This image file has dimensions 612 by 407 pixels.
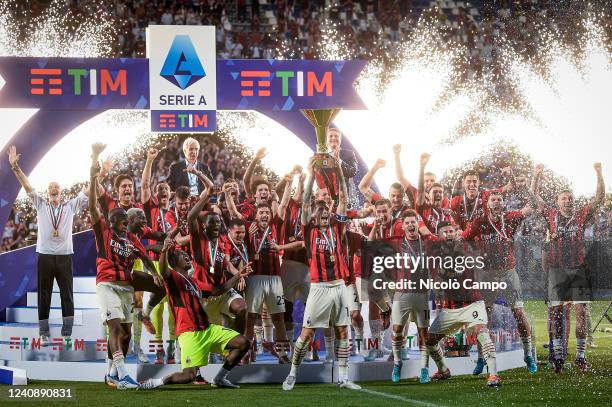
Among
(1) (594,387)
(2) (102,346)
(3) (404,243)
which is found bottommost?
(1) (594,387)

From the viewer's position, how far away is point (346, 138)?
24.1 ft

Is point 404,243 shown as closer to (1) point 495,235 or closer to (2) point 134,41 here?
(1) point 495,235

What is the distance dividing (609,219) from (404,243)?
1763mm

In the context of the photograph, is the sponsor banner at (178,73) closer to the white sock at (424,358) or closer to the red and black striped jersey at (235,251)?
the red and black striped jersey at (235,251)

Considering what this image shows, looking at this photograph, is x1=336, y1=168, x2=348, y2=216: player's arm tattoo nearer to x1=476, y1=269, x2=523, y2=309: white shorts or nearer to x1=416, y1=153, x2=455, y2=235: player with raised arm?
x1=416, y1=153, x2=455, y2=235: player with raised arm

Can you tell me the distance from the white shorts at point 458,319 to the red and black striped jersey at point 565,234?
0.88 meters

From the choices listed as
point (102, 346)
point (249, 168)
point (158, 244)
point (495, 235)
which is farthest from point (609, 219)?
point (102, 346)

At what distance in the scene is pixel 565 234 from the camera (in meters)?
7.49

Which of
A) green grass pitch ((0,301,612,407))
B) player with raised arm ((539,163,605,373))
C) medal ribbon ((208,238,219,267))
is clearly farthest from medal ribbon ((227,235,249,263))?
player with raised arm ((539,163,605,373))

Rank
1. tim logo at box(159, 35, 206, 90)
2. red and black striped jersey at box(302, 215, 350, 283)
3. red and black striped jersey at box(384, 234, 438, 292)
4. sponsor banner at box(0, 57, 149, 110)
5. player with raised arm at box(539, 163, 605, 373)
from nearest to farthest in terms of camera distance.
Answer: red and black striped jersey at box(302, 215, 350, 283) < sponsor banner at box(0, 57, 149, 110) < tim logo at box(159, 35, 206, 90) < red and black striped jersey at box(384, 234, 438, 292) < player with raised arm at box(539, 163, 605, 373)

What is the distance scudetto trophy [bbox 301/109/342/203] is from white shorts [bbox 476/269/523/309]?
1399 mm

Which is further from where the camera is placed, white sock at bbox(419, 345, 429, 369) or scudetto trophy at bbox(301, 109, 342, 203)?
scudetto trophy at bbox(301, 109, 342, 203)

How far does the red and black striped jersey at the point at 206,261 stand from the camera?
7.03 meters

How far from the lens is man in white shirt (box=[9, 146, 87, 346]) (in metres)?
7.10
